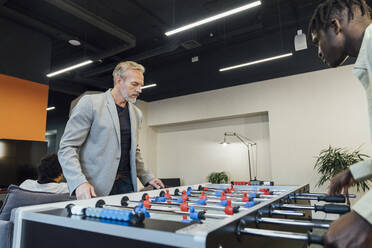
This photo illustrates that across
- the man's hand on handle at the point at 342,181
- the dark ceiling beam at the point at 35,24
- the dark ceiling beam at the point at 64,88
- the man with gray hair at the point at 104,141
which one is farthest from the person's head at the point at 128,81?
the dark ceiling beam at the point at 64,88

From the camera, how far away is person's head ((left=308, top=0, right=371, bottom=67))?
2.70ft

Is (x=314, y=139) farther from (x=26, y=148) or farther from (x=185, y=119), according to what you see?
(x=26, y=148)

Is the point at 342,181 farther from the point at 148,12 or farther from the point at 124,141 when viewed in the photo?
the point at 148,12

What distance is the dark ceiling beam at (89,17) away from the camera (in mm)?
3436

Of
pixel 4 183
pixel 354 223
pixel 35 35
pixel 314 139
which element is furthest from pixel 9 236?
pixel 314 139

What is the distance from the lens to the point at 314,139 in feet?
16.5

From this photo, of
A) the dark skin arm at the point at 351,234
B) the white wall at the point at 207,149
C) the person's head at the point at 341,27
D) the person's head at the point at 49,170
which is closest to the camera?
the dark skin arm at the point at 351,234

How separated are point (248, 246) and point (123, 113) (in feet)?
4.62

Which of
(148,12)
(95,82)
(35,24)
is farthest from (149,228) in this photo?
(95,82)

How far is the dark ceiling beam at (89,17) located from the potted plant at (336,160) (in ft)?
13.4

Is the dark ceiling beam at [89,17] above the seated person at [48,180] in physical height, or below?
above

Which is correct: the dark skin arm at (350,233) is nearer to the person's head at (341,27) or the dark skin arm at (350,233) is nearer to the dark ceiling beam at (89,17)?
the person's head at (341,27)

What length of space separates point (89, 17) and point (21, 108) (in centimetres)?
197

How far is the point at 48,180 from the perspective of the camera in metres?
2.30
